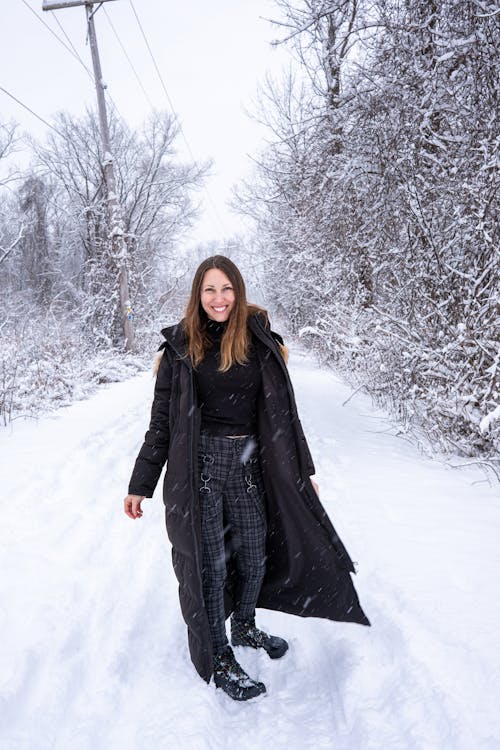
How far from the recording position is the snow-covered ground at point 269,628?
1.92 m

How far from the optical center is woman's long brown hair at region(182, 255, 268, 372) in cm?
213

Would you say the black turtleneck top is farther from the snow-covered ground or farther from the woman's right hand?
the snow-covered ground

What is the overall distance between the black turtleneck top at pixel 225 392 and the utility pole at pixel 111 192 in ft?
37.5

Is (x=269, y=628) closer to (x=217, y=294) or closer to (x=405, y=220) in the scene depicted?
(x=217, y=294)

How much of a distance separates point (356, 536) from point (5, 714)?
7.73 feet

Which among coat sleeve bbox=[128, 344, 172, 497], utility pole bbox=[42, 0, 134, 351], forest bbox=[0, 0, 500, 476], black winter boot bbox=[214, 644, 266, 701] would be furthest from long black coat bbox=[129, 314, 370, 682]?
utility pole bbox=[42, 0, 134, 351]

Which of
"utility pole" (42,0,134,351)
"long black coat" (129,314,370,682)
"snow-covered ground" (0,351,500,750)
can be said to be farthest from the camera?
"utility pole" (42,0,134,351)

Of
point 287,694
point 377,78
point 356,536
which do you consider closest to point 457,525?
point 356,536

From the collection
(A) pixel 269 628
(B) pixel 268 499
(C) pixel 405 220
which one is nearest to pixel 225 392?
(B) pixel 268 499

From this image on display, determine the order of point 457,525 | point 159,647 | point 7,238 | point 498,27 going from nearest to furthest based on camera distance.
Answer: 1. point 159,647
2. point 457,525
3. point 498,27
4. point 7,238

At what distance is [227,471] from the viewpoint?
2.16 metres

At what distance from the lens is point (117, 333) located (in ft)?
47.7

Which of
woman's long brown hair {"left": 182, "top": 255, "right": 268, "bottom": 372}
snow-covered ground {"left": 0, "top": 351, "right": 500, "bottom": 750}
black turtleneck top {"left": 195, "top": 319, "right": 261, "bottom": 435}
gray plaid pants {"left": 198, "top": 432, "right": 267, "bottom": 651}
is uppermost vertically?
woman's long brown hair {"left": 182, "top": 255, "right": 268, "bottom": 372}

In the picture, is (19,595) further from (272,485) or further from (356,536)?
(356,536)
